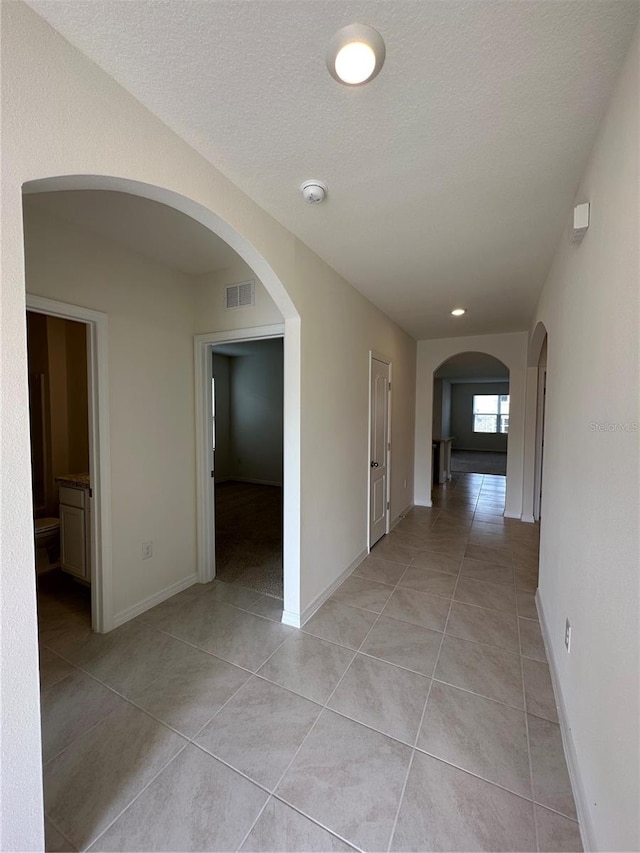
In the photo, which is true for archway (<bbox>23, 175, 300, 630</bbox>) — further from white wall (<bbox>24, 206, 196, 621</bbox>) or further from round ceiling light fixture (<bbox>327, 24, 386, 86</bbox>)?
round ceiling light fixture (<bbox>327, 24, 386, 86</bbox>)

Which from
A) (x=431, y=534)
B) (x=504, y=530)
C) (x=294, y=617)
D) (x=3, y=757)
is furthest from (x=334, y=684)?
(x=504, y=530)

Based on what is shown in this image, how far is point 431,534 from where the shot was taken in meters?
4.23

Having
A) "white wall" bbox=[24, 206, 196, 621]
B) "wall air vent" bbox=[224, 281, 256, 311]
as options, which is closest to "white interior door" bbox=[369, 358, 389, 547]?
"wall air vent" bbox=[224, 281, 256, 311]

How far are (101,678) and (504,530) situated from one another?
14.2 ft

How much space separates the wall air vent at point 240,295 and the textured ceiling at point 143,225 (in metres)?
0.19

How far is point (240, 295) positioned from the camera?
8.99 ft

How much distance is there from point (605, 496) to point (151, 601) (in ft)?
9.48

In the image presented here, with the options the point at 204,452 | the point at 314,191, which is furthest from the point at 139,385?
the point at 314,191

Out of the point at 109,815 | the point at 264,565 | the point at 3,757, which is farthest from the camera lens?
the point at 264,565

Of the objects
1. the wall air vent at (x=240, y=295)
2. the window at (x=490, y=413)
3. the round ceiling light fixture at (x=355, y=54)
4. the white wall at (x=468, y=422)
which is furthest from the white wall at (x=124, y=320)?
the window at (x=490, y=413)

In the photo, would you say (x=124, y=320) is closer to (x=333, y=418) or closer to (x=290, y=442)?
(x=290, y=442)

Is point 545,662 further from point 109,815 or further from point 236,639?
point 109,815

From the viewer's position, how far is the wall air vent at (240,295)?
2701 millimetres

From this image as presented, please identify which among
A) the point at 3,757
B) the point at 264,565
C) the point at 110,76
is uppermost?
the point at 110,76
